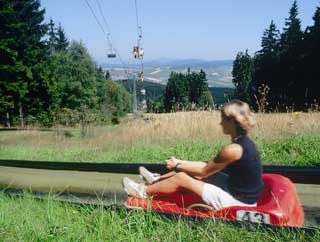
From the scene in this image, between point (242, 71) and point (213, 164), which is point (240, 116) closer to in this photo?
point (213, 164)

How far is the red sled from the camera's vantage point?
3.71 m

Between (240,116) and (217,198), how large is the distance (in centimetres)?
89

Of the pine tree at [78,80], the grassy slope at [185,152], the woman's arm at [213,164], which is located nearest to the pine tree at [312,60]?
the pine tree at [78,80]


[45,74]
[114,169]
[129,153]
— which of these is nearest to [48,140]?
[129,153]

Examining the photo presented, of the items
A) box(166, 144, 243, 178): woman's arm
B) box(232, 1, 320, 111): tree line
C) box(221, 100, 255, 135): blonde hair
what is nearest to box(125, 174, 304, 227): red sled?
box(166, 144, 243, 178): woman's arm

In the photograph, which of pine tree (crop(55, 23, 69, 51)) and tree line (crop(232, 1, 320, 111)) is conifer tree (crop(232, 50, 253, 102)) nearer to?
tree line (crop(232, 1, 320, 111))

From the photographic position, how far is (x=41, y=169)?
8.12m

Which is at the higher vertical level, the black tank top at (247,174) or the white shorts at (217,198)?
the black tank top at (247,174)

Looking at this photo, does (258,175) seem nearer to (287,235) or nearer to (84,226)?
(287,235)

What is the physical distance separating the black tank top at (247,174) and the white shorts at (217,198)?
0.05 m

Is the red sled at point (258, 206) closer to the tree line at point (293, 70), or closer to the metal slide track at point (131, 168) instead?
the metal slide track at point (131, 168)

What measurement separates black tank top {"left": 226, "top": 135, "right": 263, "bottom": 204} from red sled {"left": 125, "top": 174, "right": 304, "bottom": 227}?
5.2 inches

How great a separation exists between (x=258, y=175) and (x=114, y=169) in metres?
3.30

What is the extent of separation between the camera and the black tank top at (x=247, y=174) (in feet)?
12.7
